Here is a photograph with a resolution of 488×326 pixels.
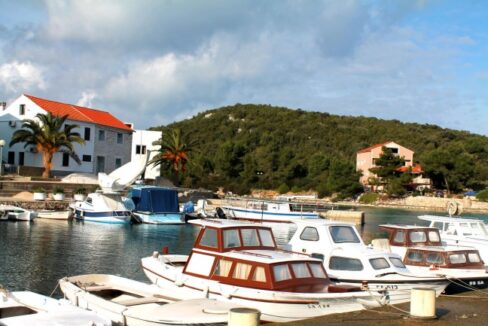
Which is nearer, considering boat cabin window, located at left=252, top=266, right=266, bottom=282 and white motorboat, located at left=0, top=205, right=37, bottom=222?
boat cabin window, located at left=252, top=266, right=266, bottom=282

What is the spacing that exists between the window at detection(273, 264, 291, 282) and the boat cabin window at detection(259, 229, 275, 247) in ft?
9.32

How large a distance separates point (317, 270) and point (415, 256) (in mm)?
7066

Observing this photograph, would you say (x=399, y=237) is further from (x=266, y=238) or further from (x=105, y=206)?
(x=105, y=206)

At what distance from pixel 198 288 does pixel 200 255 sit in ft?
3.78

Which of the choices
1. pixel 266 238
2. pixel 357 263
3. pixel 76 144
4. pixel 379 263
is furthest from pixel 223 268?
pixel 76 144

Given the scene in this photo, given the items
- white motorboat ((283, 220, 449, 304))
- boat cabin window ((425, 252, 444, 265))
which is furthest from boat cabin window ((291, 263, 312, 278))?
boat cabin window ((425, 252, 444, 265))

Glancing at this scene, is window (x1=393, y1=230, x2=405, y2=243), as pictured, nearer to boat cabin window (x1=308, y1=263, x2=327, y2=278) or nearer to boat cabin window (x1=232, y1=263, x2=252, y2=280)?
boat cabin window (x1=308, y1=263, x2=327, y2=278)

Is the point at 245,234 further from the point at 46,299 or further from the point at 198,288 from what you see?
the point at 46,299

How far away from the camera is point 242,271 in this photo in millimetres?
16375

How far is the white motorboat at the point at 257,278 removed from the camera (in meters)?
15.2

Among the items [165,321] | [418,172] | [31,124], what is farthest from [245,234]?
[418,172]

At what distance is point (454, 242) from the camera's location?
2869cm

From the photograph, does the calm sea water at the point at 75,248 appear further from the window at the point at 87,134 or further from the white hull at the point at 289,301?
the window at the point at 87,134

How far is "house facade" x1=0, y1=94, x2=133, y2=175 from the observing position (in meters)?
65.5
